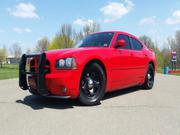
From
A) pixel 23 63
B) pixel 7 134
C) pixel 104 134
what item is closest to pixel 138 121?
pixel 104 134

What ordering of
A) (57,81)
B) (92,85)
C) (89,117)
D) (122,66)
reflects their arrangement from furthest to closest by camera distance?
1. (122,66)
2. (92,85)
3. (57,81)
4. (89,117)

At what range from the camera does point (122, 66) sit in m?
6.08

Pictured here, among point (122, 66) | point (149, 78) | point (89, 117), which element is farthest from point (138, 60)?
point (89, 117)

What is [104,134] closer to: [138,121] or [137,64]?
[138,121]

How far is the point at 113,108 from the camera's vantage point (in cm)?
485

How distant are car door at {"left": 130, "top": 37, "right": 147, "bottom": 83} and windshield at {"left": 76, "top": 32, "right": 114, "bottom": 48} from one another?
1016 mm

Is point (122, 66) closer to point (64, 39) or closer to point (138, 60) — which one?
point (138, 60)

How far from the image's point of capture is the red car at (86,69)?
4.67 metres

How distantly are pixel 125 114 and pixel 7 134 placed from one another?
2.07 metres

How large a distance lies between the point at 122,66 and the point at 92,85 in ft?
4.01

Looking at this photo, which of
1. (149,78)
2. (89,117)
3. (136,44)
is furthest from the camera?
(149,78)

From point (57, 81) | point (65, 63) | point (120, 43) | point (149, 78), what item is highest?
point (120, 43)

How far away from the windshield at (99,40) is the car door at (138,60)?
1016mm

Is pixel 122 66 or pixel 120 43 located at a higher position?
pixel 120 43
